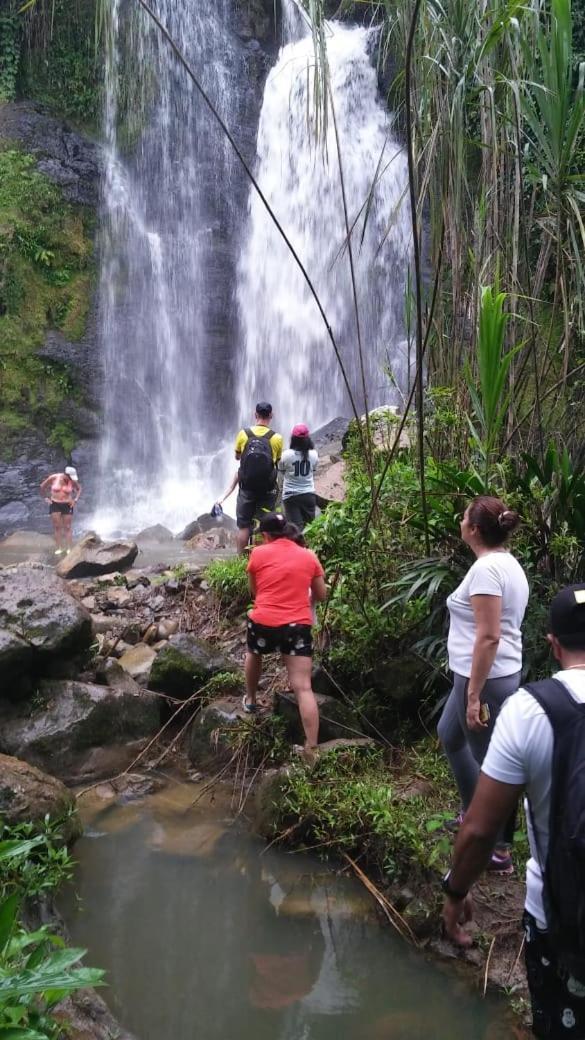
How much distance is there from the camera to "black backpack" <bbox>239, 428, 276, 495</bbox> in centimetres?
696

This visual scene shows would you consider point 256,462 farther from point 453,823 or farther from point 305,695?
point 453,823

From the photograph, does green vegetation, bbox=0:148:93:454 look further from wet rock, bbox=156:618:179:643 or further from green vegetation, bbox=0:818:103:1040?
green vegetation, bbox=0:818:103:1040

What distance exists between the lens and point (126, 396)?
17.0 meters

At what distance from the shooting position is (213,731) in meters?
4.85

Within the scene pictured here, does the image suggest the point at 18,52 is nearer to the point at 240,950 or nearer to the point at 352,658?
the point at 352,658

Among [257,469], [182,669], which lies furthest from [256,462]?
[182,669]

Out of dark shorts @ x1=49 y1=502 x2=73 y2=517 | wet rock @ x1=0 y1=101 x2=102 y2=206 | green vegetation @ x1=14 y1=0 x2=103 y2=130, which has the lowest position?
dark shorts @ x1=49 y1=502 x2=73 y2=517

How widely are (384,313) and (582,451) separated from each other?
40.3 feet

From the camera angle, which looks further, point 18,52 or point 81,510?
point 18,52

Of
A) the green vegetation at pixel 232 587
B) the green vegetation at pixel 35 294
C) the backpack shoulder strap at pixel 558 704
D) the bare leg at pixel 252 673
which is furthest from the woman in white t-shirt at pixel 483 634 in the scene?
the green vegetation at pixel 35 294

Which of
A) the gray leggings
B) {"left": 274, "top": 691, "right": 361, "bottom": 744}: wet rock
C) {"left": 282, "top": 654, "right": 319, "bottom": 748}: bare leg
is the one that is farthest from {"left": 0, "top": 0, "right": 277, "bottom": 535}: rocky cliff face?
the gray leggings

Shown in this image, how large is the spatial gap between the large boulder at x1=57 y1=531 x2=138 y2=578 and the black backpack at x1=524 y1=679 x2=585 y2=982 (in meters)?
8.30

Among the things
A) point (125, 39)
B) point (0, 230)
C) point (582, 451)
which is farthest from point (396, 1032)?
point (125, 39)

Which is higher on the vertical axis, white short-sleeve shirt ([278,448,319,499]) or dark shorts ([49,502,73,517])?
white short-sleeve shirt ([278,448,319,499])
